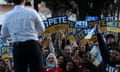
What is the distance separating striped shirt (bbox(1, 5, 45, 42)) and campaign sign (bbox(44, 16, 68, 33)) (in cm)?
623

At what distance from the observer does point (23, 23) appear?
6559 mm

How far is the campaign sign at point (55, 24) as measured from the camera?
510 inches

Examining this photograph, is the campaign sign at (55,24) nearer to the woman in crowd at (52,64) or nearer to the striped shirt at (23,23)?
the woman in crowd at (52,64)

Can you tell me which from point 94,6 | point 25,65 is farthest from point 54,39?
point 94,6

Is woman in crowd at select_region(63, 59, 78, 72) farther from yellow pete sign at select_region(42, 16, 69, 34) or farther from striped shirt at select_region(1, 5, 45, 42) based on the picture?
striped shirt at select_region(1, 5, 45, 42)

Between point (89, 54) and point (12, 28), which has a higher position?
point (12, 28)

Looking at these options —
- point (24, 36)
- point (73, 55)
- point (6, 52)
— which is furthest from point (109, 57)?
Result: point (6, 52)

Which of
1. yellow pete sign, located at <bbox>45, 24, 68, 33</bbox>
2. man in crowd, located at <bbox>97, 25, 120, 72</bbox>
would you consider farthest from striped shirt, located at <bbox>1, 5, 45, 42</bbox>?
yellow pete sign, located at <bbox>45, 24, 68, 33</bbox>

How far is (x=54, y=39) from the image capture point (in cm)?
1304

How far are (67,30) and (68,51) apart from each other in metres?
1.99

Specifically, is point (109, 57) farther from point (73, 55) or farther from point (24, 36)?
point (24, 36)

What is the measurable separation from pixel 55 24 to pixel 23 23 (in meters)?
6.55

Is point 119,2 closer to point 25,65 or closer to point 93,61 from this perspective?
point 93,61

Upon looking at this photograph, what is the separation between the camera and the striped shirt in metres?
6.55
